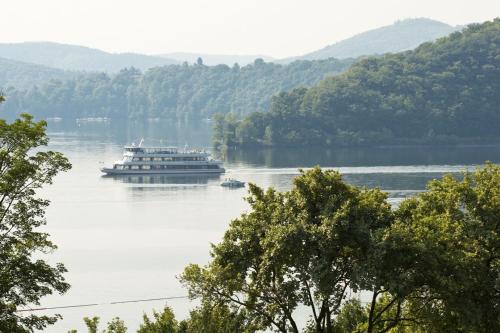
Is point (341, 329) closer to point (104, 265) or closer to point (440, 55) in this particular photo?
point (104, 265)

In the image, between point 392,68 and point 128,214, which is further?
point 392,68

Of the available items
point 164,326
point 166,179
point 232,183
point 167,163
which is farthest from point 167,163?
point 164,326

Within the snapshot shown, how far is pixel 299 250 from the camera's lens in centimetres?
2789

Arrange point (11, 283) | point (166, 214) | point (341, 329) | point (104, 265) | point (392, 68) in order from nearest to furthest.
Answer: point (11, 283), point (341, 329), point (104, 265), point (166, 214), point (392, 68)

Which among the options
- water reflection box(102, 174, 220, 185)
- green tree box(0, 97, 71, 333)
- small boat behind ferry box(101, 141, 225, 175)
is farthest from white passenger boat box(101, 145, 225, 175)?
green tree box(0, 97, 71, 333)

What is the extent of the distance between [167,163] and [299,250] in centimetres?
9934

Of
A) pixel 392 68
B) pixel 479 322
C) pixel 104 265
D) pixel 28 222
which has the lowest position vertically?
pixel 104 265

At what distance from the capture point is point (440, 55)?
656 ft

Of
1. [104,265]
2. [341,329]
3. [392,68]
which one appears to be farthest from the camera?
[392,68]

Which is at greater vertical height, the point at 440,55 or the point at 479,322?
the point at 440,55

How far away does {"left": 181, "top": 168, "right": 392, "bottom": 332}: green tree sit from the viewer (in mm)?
27547

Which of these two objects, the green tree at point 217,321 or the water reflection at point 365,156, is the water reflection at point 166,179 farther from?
the green tree at point 217,321

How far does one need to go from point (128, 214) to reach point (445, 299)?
64.7 m

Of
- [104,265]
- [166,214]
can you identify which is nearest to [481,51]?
[166,214]
